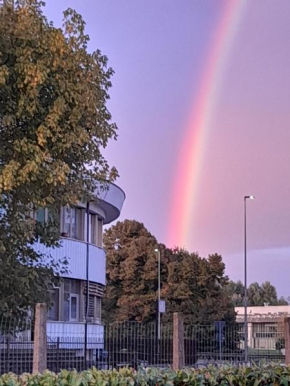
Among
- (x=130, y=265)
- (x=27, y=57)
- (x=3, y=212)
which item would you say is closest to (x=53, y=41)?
(x=27, y=57)

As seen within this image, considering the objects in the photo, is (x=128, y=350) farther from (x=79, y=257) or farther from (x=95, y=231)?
(x=95, y=231)

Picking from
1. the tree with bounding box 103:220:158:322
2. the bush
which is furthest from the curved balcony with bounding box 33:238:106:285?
the tree with bounding box 103:220:158:322

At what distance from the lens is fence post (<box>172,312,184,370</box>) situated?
1021cm

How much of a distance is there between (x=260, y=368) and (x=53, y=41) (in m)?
6.88

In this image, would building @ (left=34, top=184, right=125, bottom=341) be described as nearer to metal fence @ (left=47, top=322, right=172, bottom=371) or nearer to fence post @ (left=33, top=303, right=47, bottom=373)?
metal fence @ (left=47, top=322, right=172, bottom=371)

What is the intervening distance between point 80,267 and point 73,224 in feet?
6.79

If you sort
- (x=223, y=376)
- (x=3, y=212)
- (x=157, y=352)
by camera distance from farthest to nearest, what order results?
(x=157, y=352) < (x=3, y=212) < (x=223, y=376)

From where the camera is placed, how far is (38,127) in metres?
11.6

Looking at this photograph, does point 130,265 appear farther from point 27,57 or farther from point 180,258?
point 27,57

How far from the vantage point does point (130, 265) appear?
62.2 m

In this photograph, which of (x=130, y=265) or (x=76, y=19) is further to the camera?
(x=130, y=265)

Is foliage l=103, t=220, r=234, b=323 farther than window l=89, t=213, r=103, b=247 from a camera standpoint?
Yes

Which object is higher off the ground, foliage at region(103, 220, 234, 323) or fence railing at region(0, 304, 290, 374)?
foliage at region(103, 220, 234, 323)

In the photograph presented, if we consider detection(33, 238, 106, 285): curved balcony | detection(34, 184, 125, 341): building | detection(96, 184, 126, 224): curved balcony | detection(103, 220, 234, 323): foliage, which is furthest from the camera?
detection(103, 220, 234, 323): foliage
